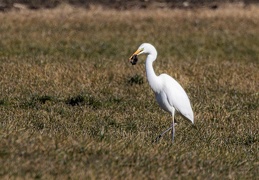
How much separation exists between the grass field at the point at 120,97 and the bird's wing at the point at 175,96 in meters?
0.42

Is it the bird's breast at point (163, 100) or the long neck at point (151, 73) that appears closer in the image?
the long neck at point (151, 73)

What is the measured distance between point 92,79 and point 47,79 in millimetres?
1042

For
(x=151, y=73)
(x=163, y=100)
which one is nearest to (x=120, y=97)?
(x=163, y=100)

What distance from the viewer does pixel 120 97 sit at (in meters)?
14.2

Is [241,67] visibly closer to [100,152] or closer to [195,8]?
[100,152]

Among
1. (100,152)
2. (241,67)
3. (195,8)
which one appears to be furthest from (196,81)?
(195,8)

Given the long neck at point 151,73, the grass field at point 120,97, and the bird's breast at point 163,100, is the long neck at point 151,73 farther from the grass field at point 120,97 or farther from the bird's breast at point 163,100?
the grass field at point 120,97

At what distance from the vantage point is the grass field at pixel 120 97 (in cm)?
782

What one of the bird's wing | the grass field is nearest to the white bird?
the bird's wing

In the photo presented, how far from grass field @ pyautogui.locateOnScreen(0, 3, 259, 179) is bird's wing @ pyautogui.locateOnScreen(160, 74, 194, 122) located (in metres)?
0.42

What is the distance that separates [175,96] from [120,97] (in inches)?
132

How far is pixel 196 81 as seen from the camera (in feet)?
55.3

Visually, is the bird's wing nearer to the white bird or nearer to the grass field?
the white bird

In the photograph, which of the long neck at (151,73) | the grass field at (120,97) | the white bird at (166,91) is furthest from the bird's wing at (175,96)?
the grass field at (120,97)
